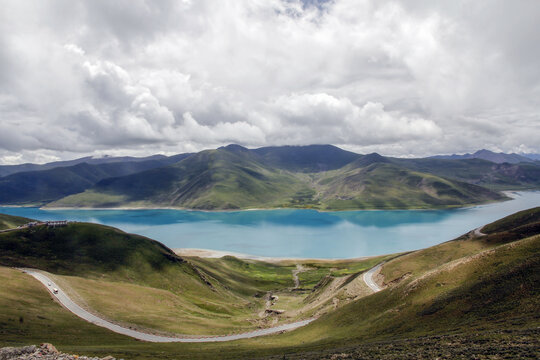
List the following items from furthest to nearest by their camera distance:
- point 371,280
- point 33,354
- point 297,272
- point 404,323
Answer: point 297,272
point 371,280
point 404,323
point 33,354

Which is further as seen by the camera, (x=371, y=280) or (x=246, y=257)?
(x=246, y=257)

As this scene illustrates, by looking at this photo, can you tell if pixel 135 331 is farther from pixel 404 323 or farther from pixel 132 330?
pixel 404 323

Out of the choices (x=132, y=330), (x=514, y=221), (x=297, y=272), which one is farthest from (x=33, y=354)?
(x=514, y=221)

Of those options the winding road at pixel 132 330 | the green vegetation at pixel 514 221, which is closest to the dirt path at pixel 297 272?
the winding road at pixel 132 330

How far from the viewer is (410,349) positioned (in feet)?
98.3

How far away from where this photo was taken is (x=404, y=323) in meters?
41.5

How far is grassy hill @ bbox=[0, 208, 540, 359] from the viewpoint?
2933 cm

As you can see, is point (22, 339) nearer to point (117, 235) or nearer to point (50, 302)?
point (50, 302)

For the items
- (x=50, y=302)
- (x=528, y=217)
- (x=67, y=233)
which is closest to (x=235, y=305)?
(x=50, y=302)

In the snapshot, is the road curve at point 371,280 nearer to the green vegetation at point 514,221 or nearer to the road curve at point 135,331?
the road curve at point 135,331

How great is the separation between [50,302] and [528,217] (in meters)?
142

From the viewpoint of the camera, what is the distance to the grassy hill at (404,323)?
29.3 meters

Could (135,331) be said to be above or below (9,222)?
below

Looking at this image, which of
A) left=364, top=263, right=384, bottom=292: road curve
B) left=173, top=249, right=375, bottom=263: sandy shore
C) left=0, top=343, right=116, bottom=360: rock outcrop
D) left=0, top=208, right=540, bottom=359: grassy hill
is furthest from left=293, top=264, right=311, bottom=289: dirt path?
left=0, top=343, right=116, bottom=360: rock outcrop
